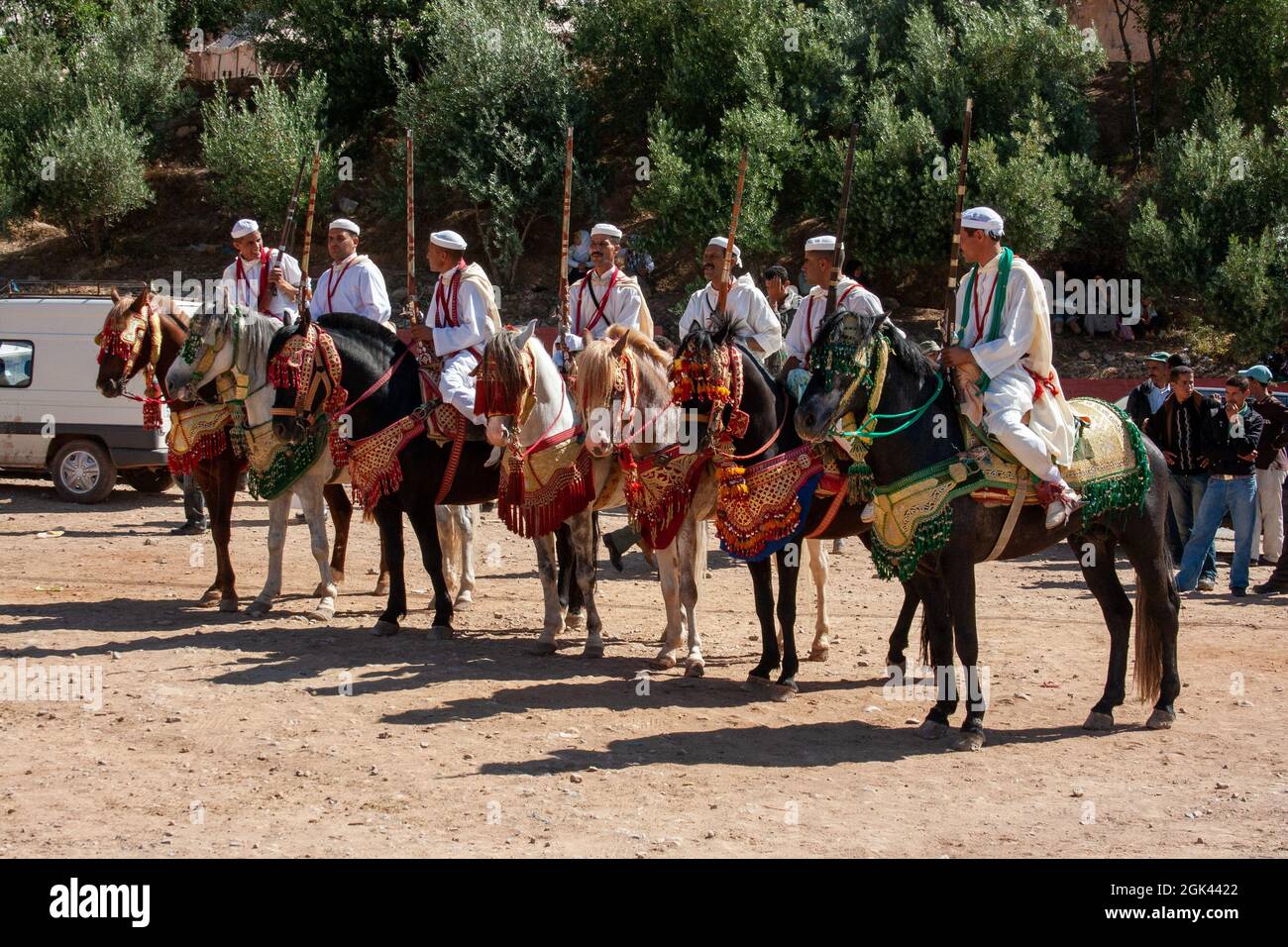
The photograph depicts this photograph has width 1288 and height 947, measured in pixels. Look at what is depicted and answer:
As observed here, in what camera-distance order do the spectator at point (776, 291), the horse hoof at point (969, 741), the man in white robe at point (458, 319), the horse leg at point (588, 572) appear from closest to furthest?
the horse hoof at point (969, 741) → the horse leg at point (588, 572) → the man in white robe at point (458, 319) → the spectator at point (776, 291)

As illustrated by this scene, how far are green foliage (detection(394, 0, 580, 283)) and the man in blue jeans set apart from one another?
1918cm

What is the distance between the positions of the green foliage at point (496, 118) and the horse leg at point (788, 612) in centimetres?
2203

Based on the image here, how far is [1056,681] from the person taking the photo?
10414 mm

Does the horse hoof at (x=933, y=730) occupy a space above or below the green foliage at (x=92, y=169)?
below

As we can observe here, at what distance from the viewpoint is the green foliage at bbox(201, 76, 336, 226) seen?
32.0 metres

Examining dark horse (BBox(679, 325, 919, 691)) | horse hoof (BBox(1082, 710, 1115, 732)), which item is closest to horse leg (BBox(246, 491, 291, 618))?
dark horse (BBox(679, 325, 919, 691))

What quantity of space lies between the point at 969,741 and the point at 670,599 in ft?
9.09

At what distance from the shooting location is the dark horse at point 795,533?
9750mm

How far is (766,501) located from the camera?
375 inches

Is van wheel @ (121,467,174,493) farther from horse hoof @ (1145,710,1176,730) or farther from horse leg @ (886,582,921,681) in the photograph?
horse hoof @ (1145,710,1176,730)

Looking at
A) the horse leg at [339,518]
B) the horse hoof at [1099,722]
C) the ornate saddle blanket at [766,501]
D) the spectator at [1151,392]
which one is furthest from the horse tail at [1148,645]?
the horse leg at [339,518]

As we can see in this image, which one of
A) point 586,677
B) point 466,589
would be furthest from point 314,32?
point 586,677

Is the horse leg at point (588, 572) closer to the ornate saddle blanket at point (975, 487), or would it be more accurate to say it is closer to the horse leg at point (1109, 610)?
the ornate saddle blanket at point (975, 487)

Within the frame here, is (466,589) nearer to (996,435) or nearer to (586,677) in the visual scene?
(586,677)
